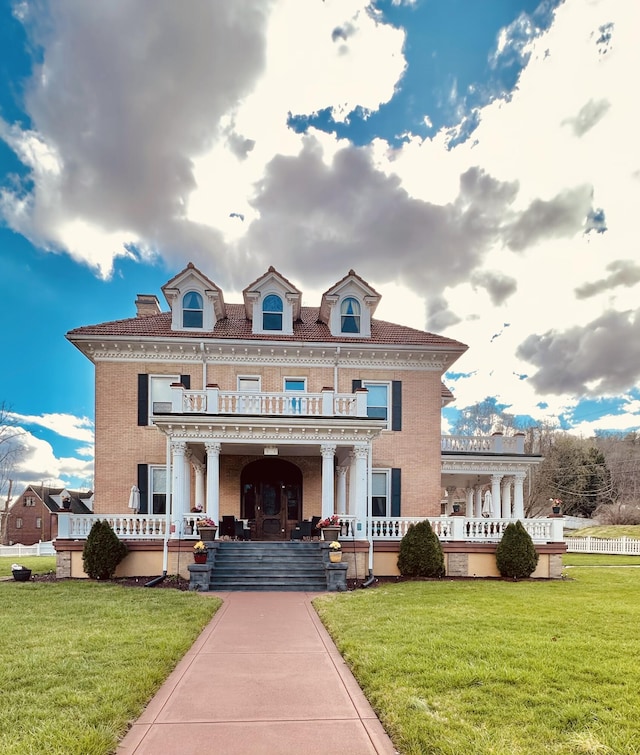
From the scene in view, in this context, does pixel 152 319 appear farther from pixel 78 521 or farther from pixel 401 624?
pixel 401 624

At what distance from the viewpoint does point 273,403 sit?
1479 cm

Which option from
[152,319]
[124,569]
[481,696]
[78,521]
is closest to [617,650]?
[481,696]

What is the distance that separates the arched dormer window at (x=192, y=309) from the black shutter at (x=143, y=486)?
5.52m

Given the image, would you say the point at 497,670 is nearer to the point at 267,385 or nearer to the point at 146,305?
the point at 267,385

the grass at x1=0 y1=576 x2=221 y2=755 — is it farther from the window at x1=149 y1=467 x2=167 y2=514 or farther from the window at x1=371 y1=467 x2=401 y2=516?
the window at x1=371 y1=467 x2=401 y2=516

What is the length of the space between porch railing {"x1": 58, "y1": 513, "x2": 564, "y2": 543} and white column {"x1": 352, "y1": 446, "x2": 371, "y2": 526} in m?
0.37

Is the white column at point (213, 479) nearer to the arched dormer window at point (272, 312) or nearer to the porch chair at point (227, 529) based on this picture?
the porch chair at point (227, 529)

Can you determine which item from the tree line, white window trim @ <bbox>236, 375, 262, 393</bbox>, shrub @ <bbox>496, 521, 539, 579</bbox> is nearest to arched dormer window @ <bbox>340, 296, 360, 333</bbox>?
white window trim @ <bbox>236, 375, 262, 393</bbox>

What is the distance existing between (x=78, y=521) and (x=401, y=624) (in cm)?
1076

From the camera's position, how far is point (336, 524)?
13273mm

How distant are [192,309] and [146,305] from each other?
168 inches

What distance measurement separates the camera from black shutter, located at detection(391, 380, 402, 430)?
17625mm

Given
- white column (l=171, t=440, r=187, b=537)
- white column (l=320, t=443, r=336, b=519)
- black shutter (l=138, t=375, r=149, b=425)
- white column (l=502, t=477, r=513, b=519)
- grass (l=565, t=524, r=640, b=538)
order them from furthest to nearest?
grass (l=565, t=524, r=640, b=538), white column (l=502, t=477, r=513, b=519), black shutter (l=138, t=375, r=149, b=425), white column (l=320, t=443, r=336, b=519), white column (l=171, t=440, r=187, b=537)

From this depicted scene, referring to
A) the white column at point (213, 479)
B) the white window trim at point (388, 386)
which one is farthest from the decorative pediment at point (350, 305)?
the white column at point (213, 479)
